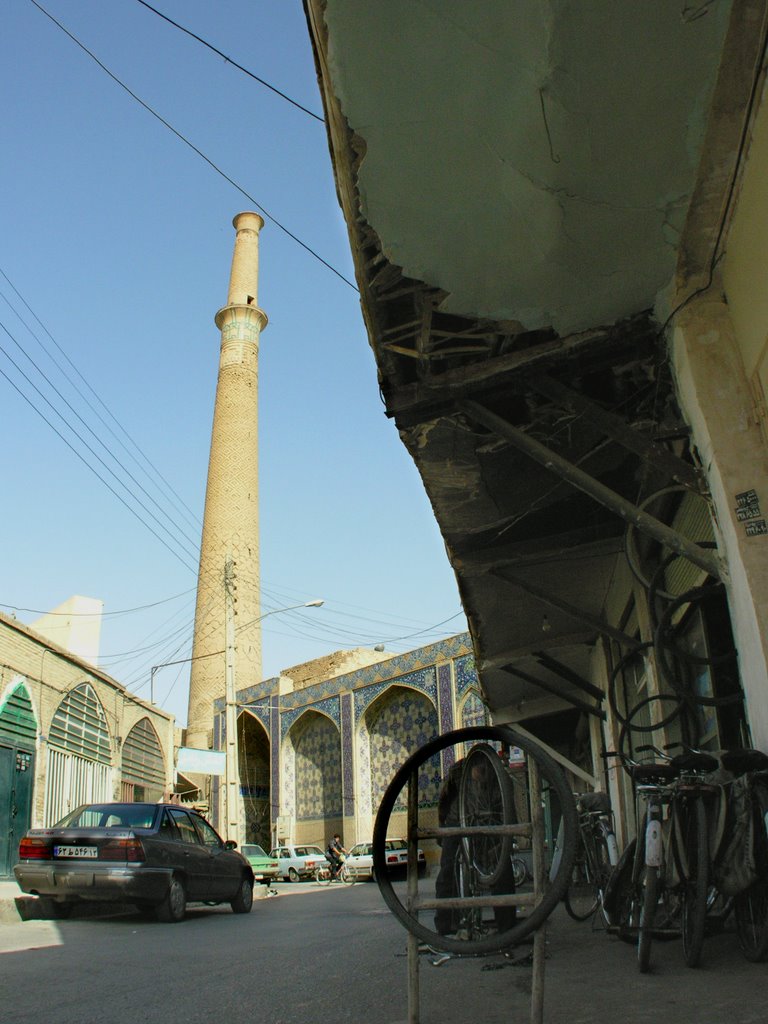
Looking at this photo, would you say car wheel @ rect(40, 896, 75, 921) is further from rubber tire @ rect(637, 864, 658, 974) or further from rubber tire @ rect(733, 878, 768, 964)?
rubber tire @ rect(733, 878, 768, 964)

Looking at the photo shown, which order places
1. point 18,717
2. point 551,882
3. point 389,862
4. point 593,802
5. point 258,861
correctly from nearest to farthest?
point 551,882, point 593,802, point 18,717, point 258,861, point 389,862

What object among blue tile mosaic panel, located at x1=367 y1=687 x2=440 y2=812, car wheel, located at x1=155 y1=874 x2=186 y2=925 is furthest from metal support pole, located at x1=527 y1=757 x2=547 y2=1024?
blue tile mosaic panel, located at x1=367 y1=687 x2=440 y2=812

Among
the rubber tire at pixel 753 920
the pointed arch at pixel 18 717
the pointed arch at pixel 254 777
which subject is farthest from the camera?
the pointed arch at pixel 254 777

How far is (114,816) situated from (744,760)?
7.44 m

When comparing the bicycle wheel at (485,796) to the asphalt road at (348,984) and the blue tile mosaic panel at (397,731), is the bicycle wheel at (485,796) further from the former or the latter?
the blue tile mosaic panel at (397,731)

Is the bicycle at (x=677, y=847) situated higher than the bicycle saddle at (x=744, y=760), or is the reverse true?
the bicycle saddle at (x=744, y=760)

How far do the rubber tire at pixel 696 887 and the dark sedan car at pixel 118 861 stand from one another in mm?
6020

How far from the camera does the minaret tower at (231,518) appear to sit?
37688mm

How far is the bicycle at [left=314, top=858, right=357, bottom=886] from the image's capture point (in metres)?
24.6

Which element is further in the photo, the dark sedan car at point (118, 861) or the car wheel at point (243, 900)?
the car wheel at point (243, 900)

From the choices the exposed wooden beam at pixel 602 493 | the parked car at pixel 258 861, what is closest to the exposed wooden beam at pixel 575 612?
the exposed wooden beam at pixel 602 493

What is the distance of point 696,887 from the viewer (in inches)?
138

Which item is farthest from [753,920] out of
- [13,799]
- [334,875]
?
[334,875]

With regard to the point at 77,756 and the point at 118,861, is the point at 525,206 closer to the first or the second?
the point at 118,861
